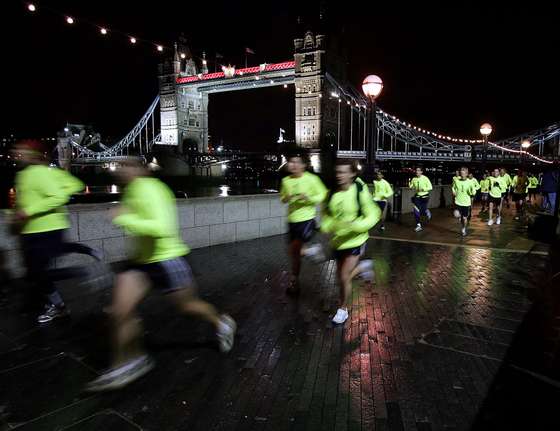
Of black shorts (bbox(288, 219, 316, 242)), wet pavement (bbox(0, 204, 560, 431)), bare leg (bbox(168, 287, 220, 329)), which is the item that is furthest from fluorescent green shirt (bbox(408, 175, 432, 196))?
bare leg (bbox(168, 287, 220, 329))

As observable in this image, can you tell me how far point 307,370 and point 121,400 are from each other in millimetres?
1348

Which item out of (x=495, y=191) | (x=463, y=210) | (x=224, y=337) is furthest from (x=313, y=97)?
(x=224, y=337)

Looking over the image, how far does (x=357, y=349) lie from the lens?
146 inches

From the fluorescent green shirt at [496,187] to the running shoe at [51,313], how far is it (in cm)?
1144

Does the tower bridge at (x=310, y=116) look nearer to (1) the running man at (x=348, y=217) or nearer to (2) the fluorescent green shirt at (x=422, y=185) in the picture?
(2) the fluorescent green shirt at (x=422, y=185)

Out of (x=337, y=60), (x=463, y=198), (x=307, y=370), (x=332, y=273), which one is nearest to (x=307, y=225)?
(x=332, y=273)

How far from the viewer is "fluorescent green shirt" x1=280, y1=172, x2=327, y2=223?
5008 mm

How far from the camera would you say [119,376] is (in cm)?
299

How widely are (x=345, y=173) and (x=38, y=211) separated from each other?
9.25ft

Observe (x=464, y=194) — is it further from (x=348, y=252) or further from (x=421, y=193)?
(x=348, y=252)

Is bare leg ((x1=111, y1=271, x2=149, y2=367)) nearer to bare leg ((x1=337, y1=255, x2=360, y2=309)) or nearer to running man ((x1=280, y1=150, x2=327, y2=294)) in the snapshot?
bare leg ((x1=337, y1=255, x2=360, y2=309))

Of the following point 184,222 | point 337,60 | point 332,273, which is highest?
point 337,60

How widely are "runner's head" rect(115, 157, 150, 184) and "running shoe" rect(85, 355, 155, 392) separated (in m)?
1.31

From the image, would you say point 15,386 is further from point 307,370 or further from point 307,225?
point 307,225
